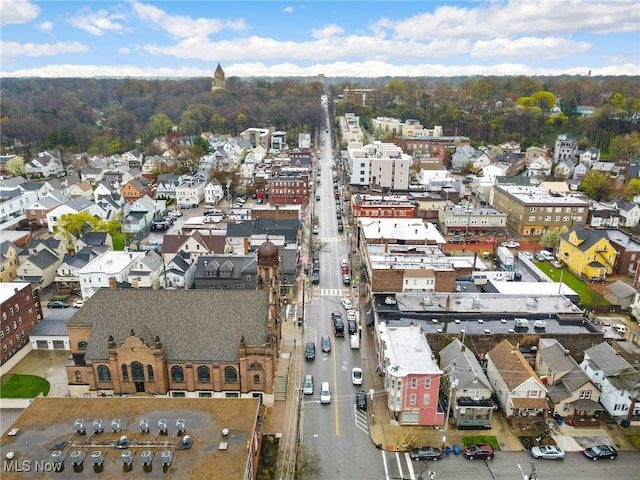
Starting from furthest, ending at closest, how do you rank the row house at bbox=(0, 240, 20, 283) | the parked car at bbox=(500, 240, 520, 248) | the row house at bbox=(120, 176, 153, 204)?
the row house at bbox=(120, 176, 153, 204)
the parked car at bbox=(500, 240, 520, 248)
the row house at bbox=(0, 240, 20, 283)

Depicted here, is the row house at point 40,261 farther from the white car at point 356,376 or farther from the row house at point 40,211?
the white car at point 356,376

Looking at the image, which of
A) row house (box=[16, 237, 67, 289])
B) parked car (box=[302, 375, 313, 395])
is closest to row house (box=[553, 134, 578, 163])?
parked car (box=[302, 375, 313, 395])

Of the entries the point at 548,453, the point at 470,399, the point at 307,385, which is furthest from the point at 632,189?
the point at 307,385

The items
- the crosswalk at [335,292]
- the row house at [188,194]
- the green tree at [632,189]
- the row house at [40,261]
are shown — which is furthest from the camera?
the row house at [188,194]

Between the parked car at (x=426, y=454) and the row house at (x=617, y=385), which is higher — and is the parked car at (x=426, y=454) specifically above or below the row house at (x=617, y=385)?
below

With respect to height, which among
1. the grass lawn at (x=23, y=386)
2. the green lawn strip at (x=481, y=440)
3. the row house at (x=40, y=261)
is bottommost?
the grass lawn at (x=23, y=386)

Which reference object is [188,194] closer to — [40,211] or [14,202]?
[40,211]

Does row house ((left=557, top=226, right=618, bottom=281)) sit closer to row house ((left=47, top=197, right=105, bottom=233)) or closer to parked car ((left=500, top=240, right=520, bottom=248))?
parked car ((left=500, top=240, right=520, bottom=248))

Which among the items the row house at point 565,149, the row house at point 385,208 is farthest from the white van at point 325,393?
the row house at point 565,149
